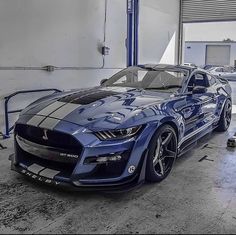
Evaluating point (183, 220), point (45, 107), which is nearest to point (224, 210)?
point (183, 220)

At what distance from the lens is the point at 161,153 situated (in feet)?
9.29

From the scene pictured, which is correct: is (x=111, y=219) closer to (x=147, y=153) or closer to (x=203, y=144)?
(x=147, y=153)

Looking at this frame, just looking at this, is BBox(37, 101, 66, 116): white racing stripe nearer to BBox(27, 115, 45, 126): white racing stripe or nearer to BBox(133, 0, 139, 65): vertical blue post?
BBox(27, 115, 45, 126): white racing stripe

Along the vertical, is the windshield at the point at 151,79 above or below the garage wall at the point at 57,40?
below

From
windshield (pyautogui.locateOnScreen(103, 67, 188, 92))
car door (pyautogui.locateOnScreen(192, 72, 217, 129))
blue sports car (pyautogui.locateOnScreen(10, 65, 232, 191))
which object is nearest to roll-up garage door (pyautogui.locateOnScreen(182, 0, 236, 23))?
car door (pyautogui.locateOnScreen(192, 72, 217, 129))

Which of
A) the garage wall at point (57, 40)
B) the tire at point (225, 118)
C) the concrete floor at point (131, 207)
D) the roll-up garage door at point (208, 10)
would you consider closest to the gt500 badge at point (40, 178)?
the concrete floor at point (131, 207)

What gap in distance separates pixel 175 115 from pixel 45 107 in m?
1.26

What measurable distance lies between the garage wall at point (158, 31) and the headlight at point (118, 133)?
536 cm

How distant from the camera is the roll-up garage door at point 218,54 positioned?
73.0ft

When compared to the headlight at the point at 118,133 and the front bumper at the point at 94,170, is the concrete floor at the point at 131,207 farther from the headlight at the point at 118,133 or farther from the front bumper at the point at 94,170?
the headlight at the point at 118,133

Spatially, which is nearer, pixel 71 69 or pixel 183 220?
pixel 183 220

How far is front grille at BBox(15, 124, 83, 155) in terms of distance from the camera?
2309 millimetres

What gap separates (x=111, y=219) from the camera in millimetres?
2178

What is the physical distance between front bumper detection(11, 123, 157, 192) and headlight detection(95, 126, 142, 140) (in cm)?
4
